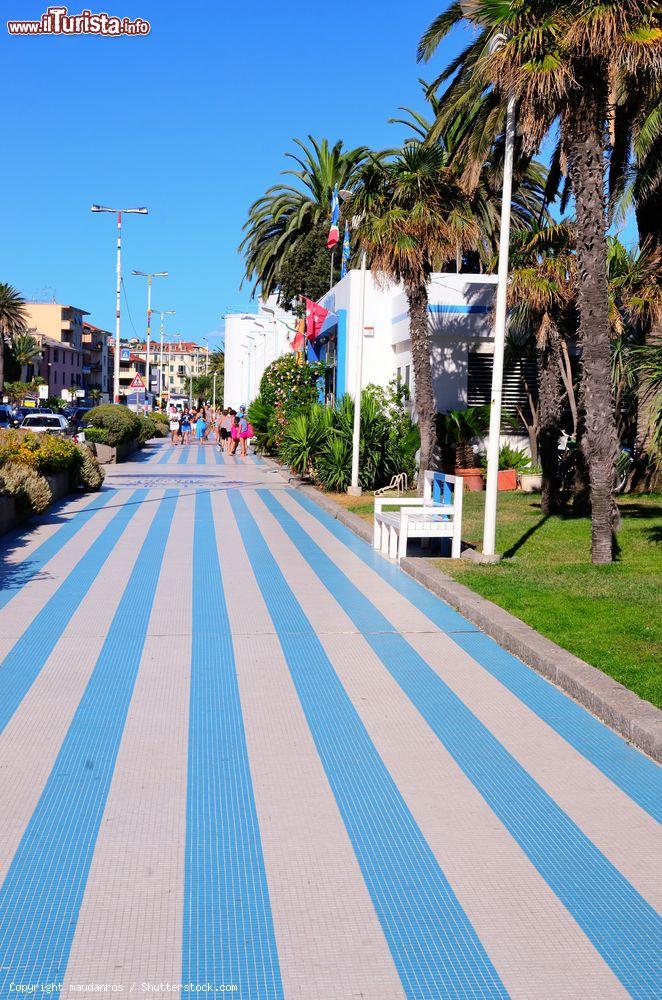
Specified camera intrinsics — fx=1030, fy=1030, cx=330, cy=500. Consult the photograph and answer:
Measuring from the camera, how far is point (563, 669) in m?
7.61

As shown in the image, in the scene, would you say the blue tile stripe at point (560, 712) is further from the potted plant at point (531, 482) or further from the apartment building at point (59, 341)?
the apartment building at point (59, 341)

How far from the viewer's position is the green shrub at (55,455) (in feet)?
66.0

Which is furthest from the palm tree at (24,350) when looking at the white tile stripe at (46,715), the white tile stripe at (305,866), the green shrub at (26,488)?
the white tile stripe at (305,866)

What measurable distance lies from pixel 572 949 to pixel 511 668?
426 cm

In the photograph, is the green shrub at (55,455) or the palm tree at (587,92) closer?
the palm tree at (587,92)

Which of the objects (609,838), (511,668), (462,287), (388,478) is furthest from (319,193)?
(609,838)

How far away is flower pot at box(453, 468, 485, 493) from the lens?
24.1 m

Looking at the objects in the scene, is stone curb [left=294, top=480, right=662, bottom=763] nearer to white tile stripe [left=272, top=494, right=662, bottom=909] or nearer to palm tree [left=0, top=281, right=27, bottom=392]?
white tile stripe [left=272, top=494, right=662, bottom=909]

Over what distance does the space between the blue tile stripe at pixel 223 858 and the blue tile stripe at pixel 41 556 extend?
398cm

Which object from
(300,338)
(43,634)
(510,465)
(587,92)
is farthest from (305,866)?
(300,338)

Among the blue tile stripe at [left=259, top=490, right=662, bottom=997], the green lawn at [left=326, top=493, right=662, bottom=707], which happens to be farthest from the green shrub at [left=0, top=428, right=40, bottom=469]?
the blue tile stripe at [left=259, top=490, right=662, bottom=997]

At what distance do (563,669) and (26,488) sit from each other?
37.2 ft

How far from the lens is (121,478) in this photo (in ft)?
91.5

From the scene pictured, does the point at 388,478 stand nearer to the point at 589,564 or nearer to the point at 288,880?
the point at 589,564
